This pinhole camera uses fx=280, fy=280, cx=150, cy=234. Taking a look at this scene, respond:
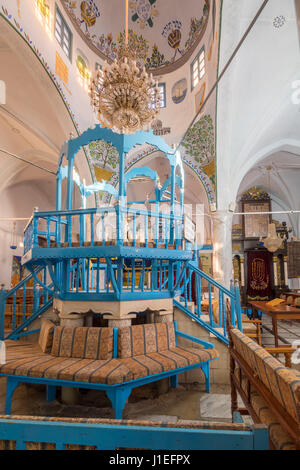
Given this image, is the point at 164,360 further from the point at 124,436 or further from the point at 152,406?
the point at 124,436

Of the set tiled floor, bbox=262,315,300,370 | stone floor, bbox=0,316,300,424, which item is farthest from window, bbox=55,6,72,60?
tiled floor, bbox=262,315,300,370

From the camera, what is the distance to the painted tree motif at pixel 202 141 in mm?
9227

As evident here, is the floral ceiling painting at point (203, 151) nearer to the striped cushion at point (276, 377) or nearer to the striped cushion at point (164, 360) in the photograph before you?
the striped cushion at point (164, 360)

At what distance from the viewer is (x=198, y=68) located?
985 cm

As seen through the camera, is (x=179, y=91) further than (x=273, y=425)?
Yes

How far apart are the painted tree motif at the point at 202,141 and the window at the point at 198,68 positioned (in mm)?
1667

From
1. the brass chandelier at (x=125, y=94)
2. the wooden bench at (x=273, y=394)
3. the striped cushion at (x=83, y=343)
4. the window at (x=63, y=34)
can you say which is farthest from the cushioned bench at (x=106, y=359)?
the window at (x=63, y=34)

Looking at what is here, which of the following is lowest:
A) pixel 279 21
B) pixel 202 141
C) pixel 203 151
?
pixel 203 151

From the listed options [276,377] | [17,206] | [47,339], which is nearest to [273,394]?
[276,377]

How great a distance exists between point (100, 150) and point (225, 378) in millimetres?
7707

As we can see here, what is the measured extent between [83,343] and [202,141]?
26.0 feet

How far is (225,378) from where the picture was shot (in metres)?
4.50

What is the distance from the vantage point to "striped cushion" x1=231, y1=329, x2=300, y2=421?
4.45ft
